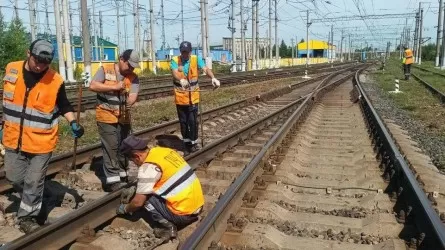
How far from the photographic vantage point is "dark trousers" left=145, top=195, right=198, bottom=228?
479cm

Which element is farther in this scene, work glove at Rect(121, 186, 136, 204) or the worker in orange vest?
the worker in orange vest

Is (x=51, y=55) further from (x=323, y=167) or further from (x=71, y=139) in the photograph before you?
(x=71, y=139)

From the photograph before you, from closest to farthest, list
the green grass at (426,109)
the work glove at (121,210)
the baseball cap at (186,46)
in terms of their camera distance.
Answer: the work glove at (121,210), the baseball cap at (186,46), the green grass at (426,109)

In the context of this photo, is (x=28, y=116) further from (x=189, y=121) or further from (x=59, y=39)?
(x=59, y=39)

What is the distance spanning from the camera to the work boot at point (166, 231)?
4.57 metres

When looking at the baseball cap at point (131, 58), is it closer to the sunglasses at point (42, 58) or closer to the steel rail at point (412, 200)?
the sunglasses at point (42, 58)

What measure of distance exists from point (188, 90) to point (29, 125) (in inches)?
154

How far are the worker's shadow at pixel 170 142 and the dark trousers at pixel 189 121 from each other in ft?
1.34

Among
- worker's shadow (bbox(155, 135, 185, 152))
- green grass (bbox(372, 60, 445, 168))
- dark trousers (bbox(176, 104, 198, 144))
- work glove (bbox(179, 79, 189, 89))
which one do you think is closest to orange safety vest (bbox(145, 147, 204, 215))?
work glove (bbox(179, 79, 189, 89))

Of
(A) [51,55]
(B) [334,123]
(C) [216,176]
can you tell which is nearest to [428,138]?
(B) [334,123]

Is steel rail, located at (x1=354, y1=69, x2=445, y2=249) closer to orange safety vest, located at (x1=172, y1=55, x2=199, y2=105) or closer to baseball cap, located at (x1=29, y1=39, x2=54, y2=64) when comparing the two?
orange safety vest, located at (x1=172, y1=55, x2=199, y2=105)

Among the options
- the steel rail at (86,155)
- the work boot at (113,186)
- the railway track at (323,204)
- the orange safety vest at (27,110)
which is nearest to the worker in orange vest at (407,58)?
the steel rail at (86,155)

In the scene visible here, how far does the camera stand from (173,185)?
15.9 ft

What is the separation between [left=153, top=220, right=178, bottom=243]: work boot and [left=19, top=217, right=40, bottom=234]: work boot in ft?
3.72
